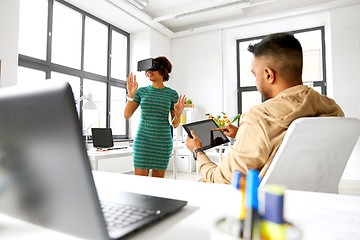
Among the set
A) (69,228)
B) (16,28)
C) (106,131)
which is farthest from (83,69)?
(69,228)

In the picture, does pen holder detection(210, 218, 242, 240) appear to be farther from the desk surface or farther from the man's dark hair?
the man's dark hair

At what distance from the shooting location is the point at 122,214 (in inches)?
19.2

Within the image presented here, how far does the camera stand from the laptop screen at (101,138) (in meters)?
Result: 3.12

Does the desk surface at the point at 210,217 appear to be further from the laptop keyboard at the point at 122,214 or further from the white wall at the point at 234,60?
the white wall at the point at 234,60

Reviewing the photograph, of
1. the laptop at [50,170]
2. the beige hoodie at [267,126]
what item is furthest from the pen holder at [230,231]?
the beige hoodie at [267,126]

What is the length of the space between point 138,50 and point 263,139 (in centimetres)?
548

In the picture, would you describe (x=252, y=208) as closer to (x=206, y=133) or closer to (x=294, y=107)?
(x=294, y=107)

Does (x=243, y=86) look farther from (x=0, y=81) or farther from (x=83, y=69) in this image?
(x=0, y=81)

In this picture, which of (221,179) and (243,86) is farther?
(243,86)

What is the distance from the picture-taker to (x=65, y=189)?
0.39 meters

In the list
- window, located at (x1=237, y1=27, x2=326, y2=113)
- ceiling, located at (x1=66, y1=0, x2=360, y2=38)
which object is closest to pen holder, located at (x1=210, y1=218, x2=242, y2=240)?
ceiling, located at (x1=66, y1=0, x2=360, y2=38)

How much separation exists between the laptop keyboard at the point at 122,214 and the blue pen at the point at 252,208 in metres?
0.25

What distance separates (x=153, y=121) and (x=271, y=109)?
51.2 inches

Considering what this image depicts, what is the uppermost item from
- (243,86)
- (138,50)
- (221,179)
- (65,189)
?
(138,50)
